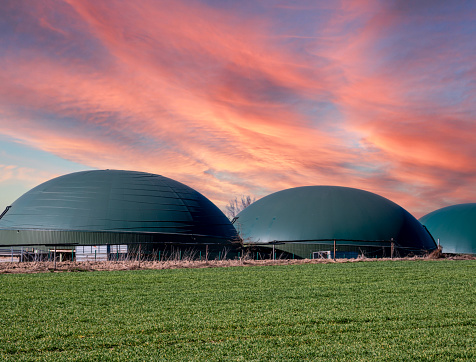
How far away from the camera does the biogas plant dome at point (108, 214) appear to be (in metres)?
32.9

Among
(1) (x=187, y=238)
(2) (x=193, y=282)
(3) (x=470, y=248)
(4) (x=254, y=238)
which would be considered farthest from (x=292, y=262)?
(3) (x=470, y=248)

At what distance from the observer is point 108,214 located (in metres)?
33.8

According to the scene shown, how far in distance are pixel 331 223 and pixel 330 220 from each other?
37 centimetres

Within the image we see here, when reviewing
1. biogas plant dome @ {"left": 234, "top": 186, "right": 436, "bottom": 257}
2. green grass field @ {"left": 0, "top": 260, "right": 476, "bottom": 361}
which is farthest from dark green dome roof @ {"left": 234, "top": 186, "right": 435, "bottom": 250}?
green grass field @ {"left": 0, "top": 260, "right": 476, "bottom": 361}

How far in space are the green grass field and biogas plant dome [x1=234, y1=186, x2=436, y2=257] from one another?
23.7 m

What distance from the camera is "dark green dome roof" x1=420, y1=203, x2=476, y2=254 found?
4906 cm

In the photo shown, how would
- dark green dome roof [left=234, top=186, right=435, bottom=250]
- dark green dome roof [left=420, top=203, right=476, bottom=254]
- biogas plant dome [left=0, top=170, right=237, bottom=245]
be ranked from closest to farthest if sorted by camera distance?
biogas plant dome [left=0, top=170, right=237, bottom=245]
dark green dome roof [left=234, top=186, right=435, bottom=250]
dark green dome roof [left=420, top=203, right=476, bottom=254]

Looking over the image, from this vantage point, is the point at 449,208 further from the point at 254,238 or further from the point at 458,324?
the point at 458,324

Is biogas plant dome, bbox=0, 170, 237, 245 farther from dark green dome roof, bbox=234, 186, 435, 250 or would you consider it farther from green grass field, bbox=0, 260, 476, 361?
green grass field, bbox=0, 260, 476, 361

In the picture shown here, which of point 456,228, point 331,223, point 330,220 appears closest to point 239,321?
point 331,223

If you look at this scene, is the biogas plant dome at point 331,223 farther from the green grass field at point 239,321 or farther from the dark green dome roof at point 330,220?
the green grass field at point 239,321

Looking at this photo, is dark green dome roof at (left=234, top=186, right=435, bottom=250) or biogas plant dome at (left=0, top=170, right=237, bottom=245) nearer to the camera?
biogas plant dome at (left=0, top=170, right=237, bottom=245)

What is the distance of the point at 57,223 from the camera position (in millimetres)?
33344

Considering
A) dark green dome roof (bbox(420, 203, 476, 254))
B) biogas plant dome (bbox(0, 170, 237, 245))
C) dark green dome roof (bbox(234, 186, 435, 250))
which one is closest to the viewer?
biogas plant dome (bbox(0, 170, 237, 245))
